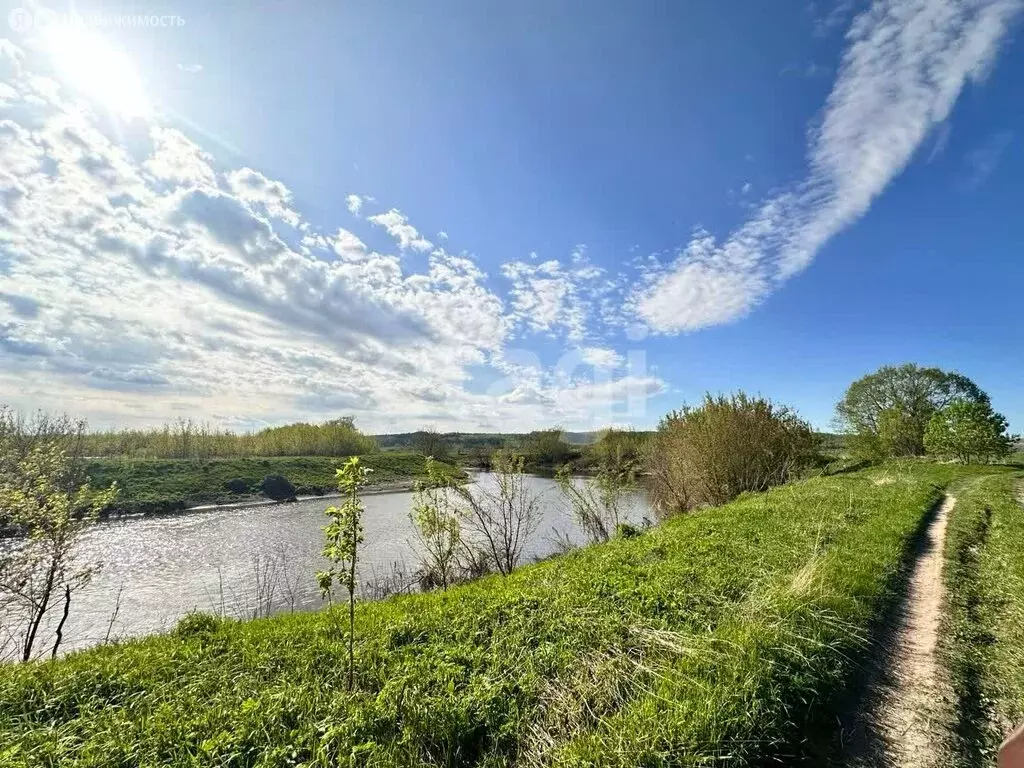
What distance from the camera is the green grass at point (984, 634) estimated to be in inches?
169

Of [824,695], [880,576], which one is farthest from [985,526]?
[824,695]

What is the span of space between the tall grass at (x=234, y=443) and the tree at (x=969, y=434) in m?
68.0

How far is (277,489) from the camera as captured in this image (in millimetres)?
38938

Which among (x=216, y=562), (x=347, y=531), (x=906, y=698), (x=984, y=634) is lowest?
(x=216, y=562)

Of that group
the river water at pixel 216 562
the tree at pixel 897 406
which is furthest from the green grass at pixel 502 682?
the tree at pixel 897 406

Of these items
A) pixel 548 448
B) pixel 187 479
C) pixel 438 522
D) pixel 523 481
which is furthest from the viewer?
pixel 548 448

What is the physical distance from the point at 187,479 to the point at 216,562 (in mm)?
23762

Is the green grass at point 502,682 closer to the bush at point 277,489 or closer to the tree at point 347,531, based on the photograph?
the tree at point 347,531

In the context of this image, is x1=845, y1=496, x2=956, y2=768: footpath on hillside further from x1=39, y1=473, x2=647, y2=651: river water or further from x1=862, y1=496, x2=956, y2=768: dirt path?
x1=39, y1=473, x2=647, y2=651: river water

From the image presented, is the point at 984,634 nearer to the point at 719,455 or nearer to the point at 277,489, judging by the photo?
the point at 719,455

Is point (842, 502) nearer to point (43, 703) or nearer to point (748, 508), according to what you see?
point (748, 508)

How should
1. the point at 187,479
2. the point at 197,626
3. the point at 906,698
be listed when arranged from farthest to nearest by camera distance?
1. the point at 187,479
2. the point at 197,626
3. the point at 906,698

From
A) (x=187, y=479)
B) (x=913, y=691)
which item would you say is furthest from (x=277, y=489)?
(x=913, y=691)

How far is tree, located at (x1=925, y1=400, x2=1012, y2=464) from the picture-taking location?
31359 mm
